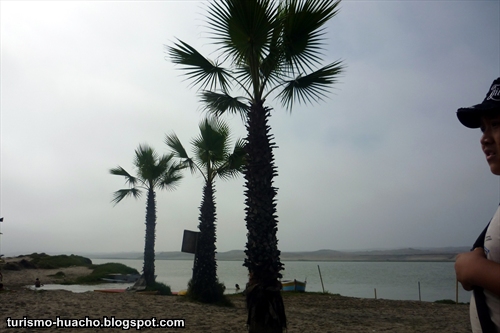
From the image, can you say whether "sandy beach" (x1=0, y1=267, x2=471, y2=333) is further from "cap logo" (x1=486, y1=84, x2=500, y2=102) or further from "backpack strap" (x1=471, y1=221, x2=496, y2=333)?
"cap logo" (x1=486, y1=84, x2=500, y2=102)

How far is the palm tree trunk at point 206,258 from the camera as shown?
11.9 metres

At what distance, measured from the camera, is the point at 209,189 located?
41.8 ft

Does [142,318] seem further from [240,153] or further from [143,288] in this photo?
[143,288]

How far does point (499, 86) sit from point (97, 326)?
7.83m

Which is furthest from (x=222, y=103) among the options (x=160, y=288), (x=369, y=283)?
(x=369, y=283)

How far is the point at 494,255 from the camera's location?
3.78 feet

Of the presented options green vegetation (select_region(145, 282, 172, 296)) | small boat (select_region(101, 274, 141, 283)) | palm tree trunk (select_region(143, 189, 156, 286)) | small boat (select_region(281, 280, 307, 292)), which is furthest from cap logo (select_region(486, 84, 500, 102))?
small boat (select_region(101, 274, 141, 283))

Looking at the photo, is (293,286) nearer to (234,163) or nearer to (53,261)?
(234,163)

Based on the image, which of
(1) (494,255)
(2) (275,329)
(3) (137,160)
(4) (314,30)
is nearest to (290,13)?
(4) (314,30)

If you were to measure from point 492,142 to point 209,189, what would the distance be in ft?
38.4

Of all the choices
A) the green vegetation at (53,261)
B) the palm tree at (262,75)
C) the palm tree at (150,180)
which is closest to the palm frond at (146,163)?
the palm tree at (150,180)

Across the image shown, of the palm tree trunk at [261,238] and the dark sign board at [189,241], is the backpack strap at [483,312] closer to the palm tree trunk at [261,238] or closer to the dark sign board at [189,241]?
the palm tree trunk at [261,238]

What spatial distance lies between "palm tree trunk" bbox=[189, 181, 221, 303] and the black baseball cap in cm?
1143

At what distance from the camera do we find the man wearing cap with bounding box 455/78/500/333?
1115 mm
